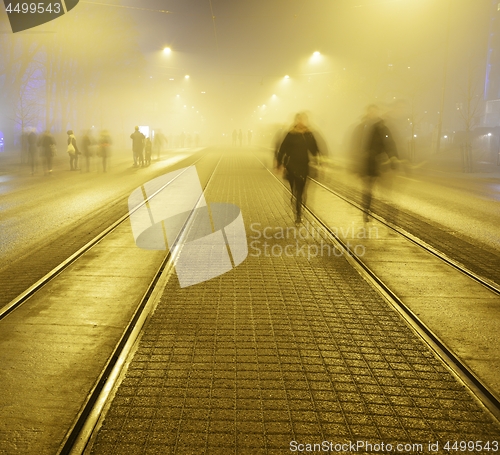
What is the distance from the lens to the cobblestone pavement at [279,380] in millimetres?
3412

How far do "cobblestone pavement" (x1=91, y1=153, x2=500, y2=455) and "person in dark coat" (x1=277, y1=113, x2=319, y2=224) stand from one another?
4.70 m

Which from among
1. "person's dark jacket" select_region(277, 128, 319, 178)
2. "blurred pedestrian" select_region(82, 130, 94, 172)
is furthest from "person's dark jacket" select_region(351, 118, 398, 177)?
"blurred pedestrian" select_region(82, 130, 94, 172)

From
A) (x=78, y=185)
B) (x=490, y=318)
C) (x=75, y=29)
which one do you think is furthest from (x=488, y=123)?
(x=490, y=318)

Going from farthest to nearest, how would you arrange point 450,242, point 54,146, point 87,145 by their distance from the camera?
1. point 87,145
2. point 54,146
3. point 450,242

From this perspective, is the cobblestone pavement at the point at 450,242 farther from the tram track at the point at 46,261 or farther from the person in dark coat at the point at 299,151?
the tram track at the point at 46,261

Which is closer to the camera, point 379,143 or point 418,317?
point 418,317

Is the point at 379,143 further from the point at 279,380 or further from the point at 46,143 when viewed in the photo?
the point at 46,143

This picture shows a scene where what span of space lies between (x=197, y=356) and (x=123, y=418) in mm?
1074

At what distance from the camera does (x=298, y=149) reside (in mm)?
11102

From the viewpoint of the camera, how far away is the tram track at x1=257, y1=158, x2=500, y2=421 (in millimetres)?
3979
